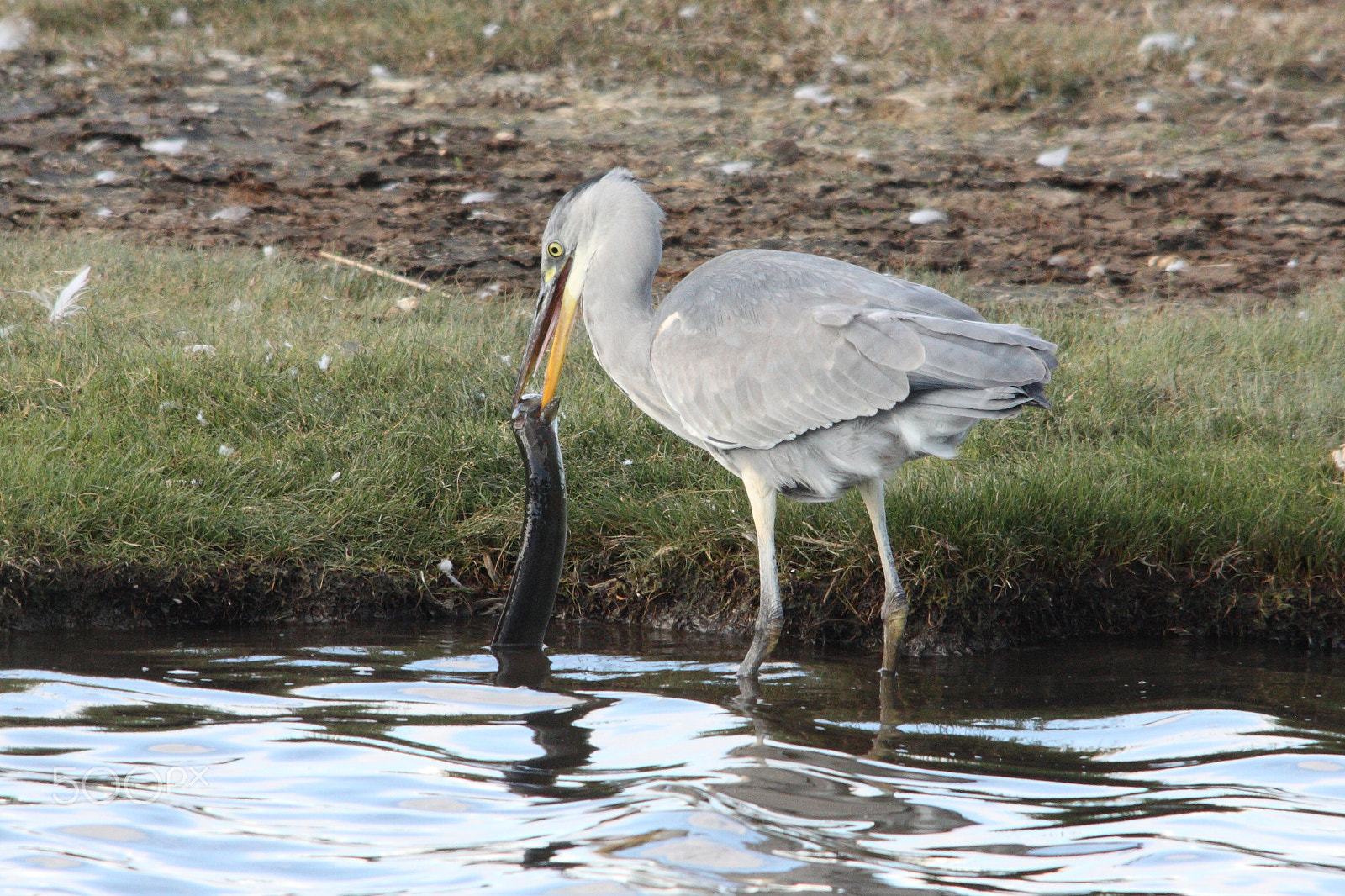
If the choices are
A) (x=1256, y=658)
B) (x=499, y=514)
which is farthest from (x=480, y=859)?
(x=1256, y=658)

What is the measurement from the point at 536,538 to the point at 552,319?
2.70 ft

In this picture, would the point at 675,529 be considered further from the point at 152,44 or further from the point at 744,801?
the point at 152,44

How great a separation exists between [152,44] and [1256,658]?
9.67 meters

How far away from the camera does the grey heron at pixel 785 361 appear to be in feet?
13.1

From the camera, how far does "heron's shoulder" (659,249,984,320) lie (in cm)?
428

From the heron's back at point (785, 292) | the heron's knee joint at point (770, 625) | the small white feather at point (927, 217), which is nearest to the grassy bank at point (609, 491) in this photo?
the heron's knee joint at point (770, 625)

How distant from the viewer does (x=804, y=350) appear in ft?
13.8

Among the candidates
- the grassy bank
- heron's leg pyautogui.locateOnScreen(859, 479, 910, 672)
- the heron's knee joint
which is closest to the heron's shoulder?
heron's leg pyautogui.locateOnScreen(859, 479, 910, 672)

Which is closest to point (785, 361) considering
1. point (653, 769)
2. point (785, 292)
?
point (785, 292)

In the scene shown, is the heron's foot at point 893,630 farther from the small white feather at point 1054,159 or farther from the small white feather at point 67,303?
the small white feather at point 1054,159

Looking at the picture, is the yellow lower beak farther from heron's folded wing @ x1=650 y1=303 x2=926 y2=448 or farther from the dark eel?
heron's folded wing @ x1=650 y1=303 x2=926 y2=448

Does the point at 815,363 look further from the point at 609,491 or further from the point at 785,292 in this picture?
the point at 609,491

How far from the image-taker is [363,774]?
3428 mm

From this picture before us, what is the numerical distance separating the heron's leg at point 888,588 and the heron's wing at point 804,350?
0.31 metres
